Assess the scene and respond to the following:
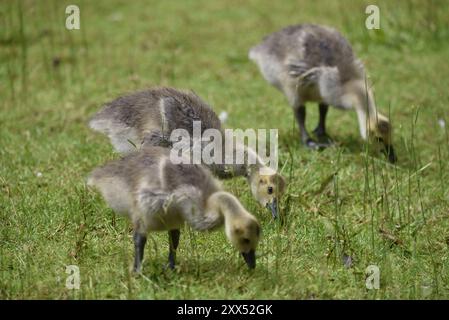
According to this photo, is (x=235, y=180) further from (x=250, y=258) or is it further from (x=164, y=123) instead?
(x=250, y=258)

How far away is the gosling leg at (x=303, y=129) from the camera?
284 inches

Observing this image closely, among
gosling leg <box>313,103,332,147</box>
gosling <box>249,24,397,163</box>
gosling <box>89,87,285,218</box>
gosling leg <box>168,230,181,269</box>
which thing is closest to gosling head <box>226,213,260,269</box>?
gosling leg <box>168,230,181,269</box>

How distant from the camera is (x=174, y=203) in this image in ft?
13.7

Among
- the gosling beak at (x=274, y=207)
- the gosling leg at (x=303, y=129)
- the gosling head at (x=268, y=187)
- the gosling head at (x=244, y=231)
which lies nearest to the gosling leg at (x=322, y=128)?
the gosling leg at (x=303, y=129)

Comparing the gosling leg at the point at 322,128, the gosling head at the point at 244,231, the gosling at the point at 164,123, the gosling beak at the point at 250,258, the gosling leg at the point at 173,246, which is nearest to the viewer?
the gosling head at the point at 244,231

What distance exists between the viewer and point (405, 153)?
23.8ft

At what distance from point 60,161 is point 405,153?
3.27 m

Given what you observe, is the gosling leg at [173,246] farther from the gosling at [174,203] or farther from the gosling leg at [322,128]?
the gosling leg at [322,128]

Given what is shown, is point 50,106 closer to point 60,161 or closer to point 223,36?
point 60,161

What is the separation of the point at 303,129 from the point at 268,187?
2.11 m

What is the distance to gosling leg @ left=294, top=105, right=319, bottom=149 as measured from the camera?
723 centimetres

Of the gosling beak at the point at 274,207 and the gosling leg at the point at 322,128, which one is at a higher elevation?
the gosling leg at the point at 322,128

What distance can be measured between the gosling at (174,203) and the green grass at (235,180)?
176mm
